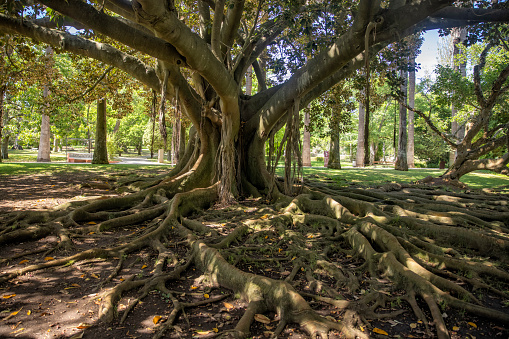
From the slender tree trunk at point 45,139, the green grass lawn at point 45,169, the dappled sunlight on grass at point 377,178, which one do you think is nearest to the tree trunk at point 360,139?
the dappled sunlight on grass at point 377,178

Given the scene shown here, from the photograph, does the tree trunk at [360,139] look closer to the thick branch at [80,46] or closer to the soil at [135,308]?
the thick branch at [80,46]

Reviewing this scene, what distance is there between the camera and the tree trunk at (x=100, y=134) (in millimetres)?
15133

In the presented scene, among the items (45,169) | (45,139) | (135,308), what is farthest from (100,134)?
(135,308)

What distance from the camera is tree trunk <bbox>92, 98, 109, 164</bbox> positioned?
49.6 ft

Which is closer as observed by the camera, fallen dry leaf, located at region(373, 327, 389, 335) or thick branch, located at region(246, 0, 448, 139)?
fallen dry leaf, located at region(373, 327, 389, 335)

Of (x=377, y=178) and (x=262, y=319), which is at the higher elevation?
(x=377, y=178)

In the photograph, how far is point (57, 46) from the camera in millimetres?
6285

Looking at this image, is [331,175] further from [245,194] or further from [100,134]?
[100,134]

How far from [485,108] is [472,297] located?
9.71m

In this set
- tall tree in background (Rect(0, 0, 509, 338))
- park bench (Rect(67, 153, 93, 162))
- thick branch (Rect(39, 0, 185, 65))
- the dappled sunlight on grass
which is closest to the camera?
tall tree in background (Rect(0, 0, 509, 338))

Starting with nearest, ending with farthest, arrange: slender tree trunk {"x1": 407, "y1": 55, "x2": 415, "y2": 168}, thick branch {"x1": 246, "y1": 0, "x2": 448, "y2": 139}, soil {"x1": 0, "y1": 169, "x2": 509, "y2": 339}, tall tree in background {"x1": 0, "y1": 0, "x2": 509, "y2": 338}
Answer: soil {"x1": 0, "y1": 169, "x2": 509, "y2": 339}, tall tree in background {"x1": 0, "y1": 0, "x2": 509, "y2": 338}, thick branch {"x1": 246, "y1": 0, "x2": 448, "y2": 139}, slender tree trunk {"x1": 407, "y1": 55, "x2": 415, "y2": 168}

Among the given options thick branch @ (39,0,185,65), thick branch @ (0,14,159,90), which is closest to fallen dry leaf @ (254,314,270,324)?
thick branch @ (39,0,185,65)

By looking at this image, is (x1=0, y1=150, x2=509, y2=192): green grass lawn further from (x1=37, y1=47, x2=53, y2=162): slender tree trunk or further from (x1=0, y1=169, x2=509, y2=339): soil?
(x1=0, y1=169, x2=509, y2=339): soil

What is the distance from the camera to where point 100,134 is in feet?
50.6
